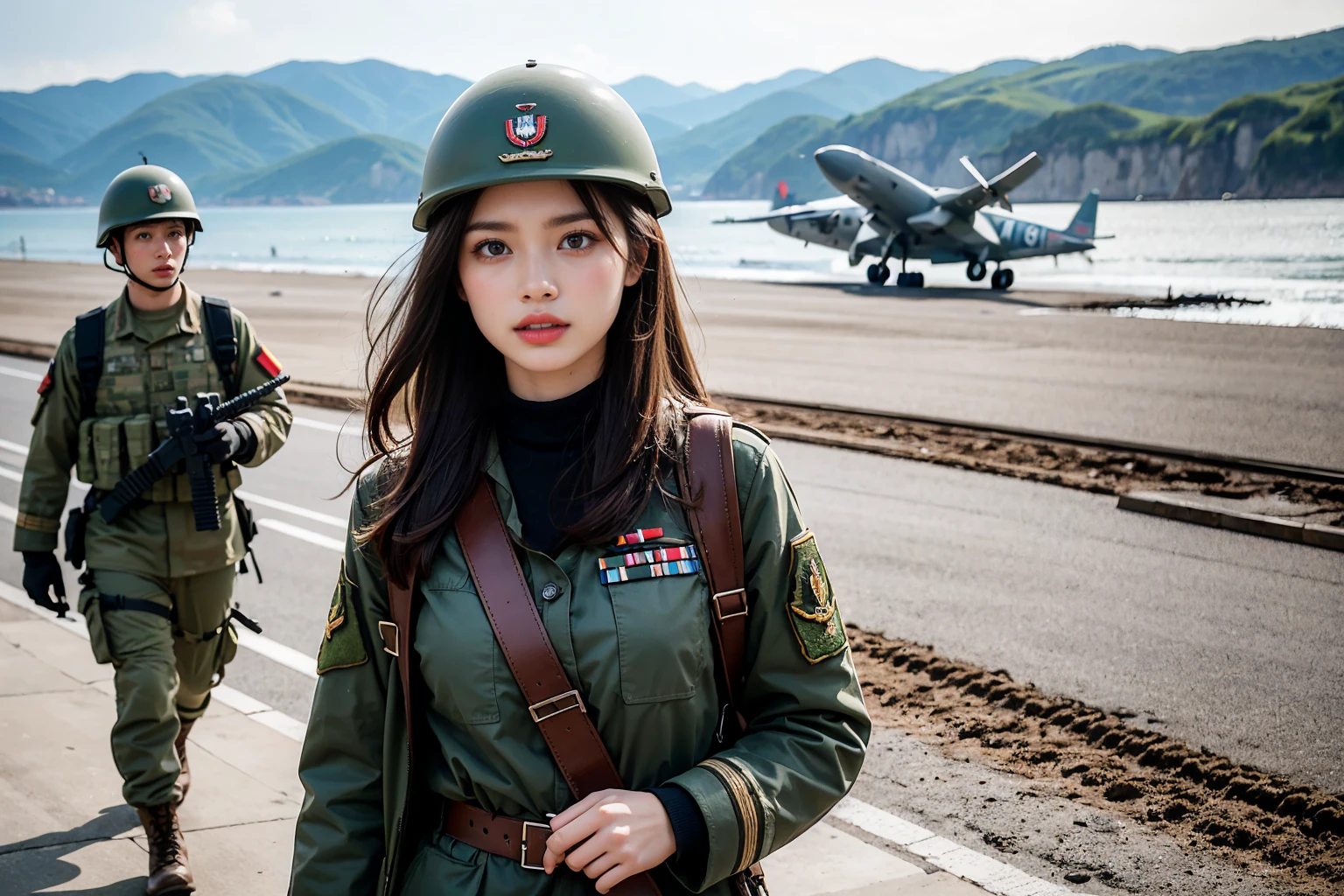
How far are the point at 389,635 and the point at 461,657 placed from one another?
0.18 m

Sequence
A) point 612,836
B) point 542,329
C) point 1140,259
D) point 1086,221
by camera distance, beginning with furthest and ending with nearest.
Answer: point 1140,259
point 1086,221
point 542,329
point 612,836

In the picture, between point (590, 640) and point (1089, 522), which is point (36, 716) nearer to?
point (590, 640)

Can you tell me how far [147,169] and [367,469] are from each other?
339cm

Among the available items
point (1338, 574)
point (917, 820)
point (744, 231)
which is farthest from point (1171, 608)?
point (744, 231)

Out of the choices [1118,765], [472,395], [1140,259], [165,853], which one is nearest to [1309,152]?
[1140,259]

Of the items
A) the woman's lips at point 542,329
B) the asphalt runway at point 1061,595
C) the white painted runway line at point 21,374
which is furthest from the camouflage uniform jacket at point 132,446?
the white painted runway line at point 21,374

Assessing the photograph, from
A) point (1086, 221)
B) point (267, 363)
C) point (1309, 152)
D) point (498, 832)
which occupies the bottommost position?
point (498, 832)

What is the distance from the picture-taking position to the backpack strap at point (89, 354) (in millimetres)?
4586

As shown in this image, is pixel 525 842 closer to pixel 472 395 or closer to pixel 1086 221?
pixel 472 395

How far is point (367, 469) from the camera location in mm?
2135

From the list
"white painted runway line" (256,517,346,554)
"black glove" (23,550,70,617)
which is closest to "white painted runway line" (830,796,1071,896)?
"black glove" (23,550,70,617)

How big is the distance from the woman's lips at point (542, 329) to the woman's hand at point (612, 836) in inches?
28.4

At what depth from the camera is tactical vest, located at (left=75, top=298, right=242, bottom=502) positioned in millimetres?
4504

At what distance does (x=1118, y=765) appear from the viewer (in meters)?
5.09
